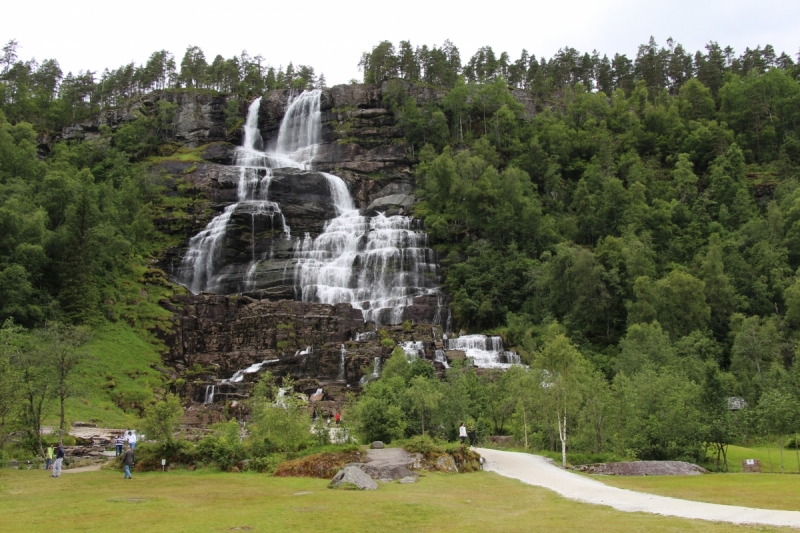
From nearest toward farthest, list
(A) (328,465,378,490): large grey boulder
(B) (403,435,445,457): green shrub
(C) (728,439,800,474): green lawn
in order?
(A) (328,465,378,490): large grey boulder, (B) (403,435,445,457): green shrub, (C) (728,439,800,474): green lawn

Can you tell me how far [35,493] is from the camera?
1906 cm

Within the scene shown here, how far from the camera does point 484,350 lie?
59.0m

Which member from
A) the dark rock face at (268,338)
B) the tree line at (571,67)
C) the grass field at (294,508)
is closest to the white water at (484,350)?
the dark rock face at (268,338)

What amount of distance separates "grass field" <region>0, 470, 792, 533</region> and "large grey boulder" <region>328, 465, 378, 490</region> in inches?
22.8

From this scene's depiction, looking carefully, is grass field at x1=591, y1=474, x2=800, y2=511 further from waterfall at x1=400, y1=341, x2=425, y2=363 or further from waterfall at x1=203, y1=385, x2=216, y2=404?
waterfall at x1=203, y1=385, x2=216, y2=404

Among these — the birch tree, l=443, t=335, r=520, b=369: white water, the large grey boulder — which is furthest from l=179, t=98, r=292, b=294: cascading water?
the large grey boulder

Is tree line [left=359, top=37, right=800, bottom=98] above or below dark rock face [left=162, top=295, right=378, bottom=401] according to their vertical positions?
above

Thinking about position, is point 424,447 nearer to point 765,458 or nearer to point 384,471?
point 384,471

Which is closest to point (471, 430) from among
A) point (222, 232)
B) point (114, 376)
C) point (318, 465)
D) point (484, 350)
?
point (318, 465)

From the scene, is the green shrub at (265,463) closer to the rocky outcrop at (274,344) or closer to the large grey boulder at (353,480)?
the large grey boulder at (353,480)

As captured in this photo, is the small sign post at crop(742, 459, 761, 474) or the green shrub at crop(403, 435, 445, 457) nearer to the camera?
the green shrub at crop(403, 435, 445, 457)

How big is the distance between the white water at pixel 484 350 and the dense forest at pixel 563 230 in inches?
77.9

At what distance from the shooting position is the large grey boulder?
18938mm

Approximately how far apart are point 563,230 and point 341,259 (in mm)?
29710
